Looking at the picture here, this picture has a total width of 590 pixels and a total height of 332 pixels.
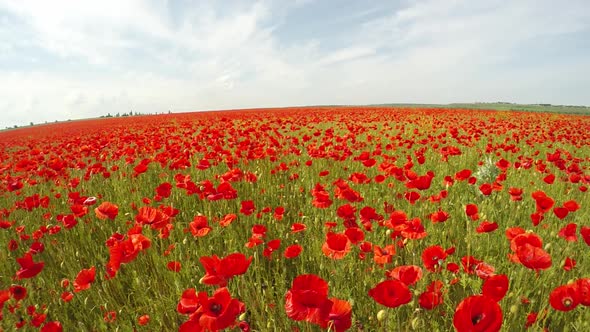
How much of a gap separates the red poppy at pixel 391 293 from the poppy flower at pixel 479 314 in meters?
0.16

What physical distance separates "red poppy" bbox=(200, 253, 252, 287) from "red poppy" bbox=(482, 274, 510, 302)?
840 millimetres

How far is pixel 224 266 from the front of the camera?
117cm

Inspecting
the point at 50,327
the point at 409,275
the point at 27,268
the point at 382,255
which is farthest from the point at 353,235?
the point at 27,268

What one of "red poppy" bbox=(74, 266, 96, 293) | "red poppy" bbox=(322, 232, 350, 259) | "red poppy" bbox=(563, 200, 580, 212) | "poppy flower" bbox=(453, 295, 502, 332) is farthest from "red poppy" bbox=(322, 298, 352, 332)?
"red poppy" bbox=(563, 200, 580, 212)

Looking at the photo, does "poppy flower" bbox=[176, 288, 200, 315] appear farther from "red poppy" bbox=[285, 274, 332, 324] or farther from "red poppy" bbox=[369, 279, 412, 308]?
"red poppy" bbox=[369, 279, 412, 308]

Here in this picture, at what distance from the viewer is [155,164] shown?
17.9 ft

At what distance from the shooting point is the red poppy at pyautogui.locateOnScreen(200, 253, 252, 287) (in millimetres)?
1157

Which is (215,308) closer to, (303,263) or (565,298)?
A: (565,298)

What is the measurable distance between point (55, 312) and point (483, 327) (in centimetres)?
235

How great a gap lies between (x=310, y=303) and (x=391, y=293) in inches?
10.9

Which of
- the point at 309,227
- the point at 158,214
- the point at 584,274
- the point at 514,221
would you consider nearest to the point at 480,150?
the point at 514,221

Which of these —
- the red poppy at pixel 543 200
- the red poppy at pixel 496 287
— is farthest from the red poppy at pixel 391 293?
the red poppy at pixel 543 200

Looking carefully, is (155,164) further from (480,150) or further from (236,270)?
(480,150)

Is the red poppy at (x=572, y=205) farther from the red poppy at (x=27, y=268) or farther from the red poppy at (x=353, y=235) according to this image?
the red poppy at (x=27, y=268)
